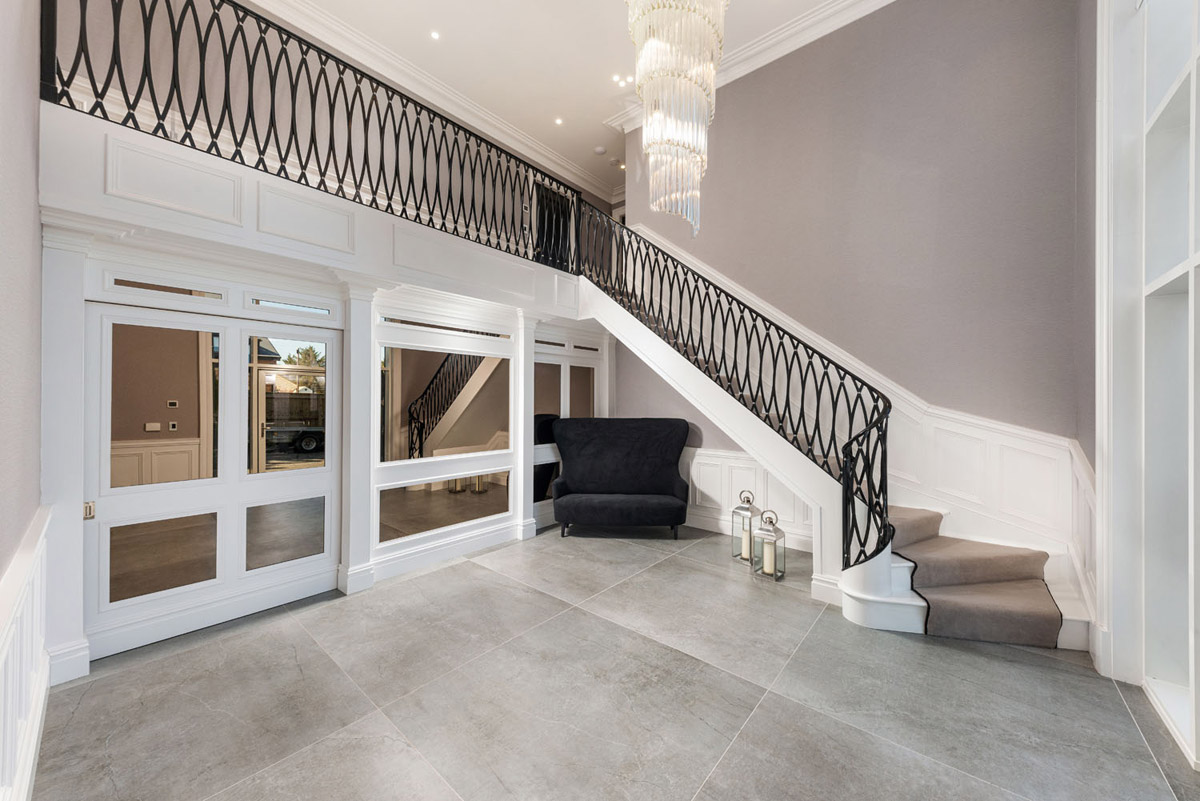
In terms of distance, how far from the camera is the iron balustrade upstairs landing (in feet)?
9.07

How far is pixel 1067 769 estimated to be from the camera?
1.81m

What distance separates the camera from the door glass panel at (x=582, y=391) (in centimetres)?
575

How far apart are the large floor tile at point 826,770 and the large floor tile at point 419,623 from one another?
1504 mm

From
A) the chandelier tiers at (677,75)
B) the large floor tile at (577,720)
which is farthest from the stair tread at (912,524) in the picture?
the chandelier tiers at (677,75)

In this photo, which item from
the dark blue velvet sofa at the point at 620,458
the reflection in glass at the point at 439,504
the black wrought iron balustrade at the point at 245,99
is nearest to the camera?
the black wrought iron balustrade at the point at 245,99

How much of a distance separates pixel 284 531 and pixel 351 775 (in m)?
2.11

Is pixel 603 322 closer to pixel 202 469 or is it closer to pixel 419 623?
pixel 419 623

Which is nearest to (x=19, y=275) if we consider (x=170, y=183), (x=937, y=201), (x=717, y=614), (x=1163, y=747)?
(x=170, y=183)

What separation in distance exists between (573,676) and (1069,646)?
2.92m

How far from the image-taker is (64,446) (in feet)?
7.91

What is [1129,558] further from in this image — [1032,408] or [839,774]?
[839,774]

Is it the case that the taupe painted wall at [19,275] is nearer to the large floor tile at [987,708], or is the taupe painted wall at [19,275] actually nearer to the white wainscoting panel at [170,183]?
the white wainscoting panel at [170,183]

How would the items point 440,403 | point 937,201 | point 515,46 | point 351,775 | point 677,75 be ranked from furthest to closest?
1. point 515,46
2. point 440,403
3. point 937,201
4. point 677,75
5. point 351,775

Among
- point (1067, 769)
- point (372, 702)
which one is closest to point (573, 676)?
point (372, 702)
